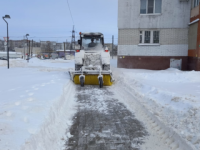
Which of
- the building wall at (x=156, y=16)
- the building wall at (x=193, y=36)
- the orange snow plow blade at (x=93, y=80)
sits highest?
the building wall at (x=156, y=16)

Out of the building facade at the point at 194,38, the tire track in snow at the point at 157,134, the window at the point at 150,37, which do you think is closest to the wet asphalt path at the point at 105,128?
the tire track in snow at the point at 157,134

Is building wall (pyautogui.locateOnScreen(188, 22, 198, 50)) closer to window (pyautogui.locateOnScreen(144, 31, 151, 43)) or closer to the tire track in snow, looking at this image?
window (pyautogui.locateOnScreen(144, 31, 151, 43))

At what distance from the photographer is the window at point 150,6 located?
16.7m

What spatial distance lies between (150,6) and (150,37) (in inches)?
109

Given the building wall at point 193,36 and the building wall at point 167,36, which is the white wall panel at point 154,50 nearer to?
the building wall at point 167,36

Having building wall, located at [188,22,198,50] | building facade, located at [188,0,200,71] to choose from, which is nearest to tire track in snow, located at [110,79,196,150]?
building facade, located at [188,0,200,71]

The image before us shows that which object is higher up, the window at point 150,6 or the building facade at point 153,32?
the window at point 150,6

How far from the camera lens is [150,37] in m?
17.2

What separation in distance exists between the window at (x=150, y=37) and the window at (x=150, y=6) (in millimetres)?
1852

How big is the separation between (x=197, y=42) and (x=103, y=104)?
11.5m

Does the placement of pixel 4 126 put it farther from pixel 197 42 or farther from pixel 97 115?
pixel 197 42

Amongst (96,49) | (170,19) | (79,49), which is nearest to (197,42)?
(170,19)

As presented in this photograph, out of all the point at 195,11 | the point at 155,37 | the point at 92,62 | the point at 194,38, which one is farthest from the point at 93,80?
the point at 195,11

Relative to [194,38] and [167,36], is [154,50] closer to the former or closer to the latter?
[167,36]
